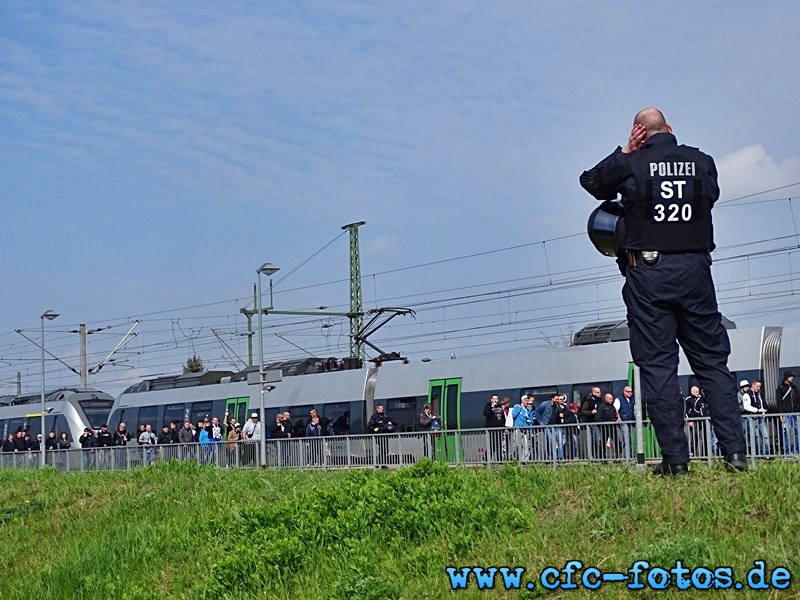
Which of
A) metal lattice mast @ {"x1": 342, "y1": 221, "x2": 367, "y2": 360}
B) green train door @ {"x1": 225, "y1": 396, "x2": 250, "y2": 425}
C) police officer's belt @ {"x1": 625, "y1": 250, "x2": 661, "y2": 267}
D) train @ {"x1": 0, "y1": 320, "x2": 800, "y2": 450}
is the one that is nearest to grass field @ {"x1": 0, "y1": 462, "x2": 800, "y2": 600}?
police officer's belt @ {"x1": 625, "y1": 250, "x2": 661, "y2": 267}

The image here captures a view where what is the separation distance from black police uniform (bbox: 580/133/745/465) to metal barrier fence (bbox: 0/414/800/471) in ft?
14.2

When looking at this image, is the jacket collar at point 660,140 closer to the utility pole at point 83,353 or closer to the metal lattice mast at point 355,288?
the metal lattice mast at point 355,288

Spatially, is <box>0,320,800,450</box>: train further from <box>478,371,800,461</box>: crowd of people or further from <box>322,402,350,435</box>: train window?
<box>478,371,800,461</box>: crowd of people

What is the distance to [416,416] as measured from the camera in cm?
3425

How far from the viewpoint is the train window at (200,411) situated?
136 feet

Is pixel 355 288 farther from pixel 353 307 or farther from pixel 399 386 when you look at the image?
pixel 399 386

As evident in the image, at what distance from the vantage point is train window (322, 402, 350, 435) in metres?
36.2

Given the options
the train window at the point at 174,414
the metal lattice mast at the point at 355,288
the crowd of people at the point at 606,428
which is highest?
the metal lattice mast at the point at 355,288

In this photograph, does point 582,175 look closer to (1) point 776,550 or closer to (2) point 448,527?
(2) point 448,527

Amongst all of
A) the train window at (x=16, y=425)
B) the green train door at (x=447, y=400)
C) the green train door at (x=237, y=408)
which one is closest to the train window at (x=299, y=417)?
the green train door at (x=237, y=408)

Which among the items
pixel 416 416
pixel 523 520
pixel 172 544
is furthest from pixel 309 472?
pixel 416 416

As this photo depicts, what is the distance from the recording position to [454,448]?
21359mm

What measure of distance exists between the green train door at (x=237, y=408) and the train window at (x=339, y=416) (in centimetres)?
425

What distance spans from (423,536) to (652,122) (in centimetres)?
302
